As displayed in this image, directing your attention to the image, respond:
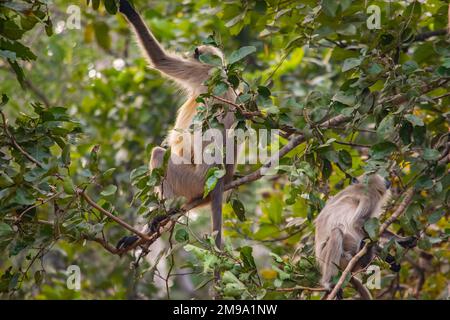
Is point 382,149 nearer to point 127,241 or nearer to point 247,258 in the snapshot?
point 247,258

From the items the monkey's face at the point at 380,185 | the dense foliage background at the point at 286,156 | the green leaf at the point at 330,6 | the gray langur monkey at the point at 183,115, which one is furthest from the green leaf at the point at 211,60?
the monkey's face at the point at 380,185

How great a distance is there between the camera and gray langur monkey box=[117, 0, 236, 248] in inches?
172

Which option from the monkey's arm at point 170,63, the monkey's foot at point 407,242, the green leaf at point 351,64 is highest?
the monkey's arm at point 170,63

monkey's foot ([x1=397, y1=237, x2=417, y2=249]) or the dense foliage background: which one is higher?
the dense foliage background

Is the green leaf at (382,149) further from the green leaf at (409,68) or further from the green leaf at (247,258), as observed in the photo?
the green leaf at (247,258)

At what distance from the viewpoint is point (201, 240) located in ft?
10.3

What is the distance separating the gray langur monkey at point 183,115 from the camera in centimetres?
437

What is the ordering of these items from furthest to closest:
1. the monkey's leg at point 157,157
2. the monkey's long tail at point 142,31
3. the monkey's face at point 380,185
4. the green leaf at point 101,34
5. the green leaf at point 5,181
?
the green leaf at point 101,34, the monkey's face at point 380,185, the monkey's long tail at point 142,31, the monkey's leg at point 157,157, the green leaf at point 5,181

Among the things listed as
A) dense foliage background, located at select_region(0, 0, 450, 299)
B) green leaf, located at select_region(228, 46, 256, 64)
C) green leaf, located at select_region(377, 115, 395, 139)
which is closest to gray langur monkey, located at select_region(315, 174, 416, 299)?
dense foliage background, located at select_region(0, 0, 450, 299)

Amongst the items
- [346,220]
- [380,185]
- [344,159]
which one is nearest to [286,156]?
[344,159]

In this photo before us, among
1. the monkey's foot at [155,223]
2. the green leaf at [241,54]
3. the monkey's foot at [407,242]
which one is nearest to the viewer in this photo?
the green leaf at [241,54]

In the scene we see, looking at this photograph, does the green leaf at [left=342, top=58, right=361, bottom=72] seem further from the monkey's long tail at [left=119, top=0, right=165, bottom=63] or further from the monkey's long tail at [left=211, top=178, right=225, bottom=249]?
the monkey's long tail at [left=119, top=0, right=165, bottom=63]

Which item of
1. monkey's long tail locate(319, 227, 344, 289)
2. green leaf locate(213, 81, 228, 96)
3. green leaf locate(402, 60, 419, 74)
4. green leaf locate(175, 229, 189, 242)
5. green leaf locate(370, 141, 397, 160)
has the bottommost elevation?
monkey's long tail locate(319, 227, 344, 289)
